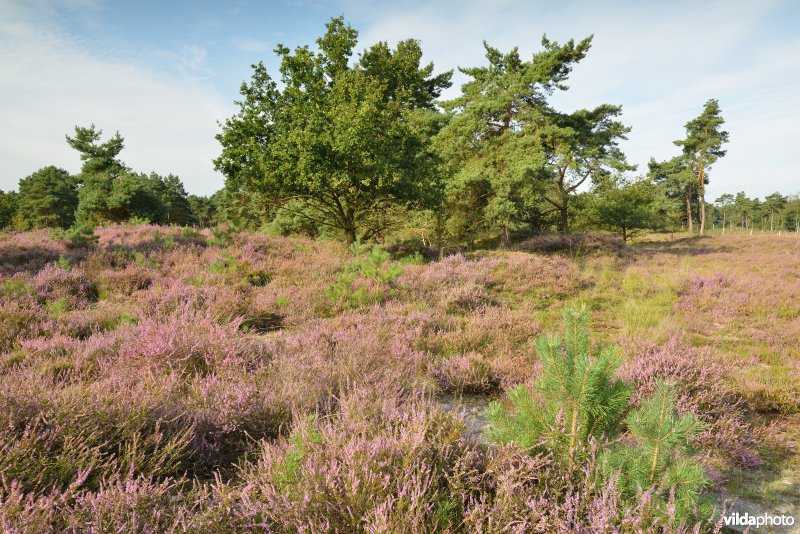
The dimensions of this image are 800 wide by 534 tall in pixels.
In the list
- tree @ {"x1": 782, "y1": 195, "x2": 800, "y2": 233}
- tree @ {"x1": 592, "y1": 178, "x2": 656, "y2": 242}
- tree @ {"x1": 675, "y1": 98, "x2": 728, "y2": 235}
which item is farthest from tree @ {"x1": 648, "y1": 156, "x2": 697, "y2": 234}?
tree @ {"x1": 782, "y1": 195, "x2": 800, "y2": 233}

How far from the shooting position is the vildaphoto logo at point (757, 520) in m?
2.10

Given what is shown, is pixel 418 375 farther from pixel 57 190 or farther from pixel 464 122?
pixel 57 190

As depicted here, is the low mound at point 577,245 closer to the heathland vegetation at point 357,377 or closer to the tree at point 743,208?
the heathland vegetation at point 357,377

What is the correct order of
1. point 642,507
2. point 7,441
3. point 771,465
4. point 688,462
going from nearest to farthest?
1. point 642,507
2. point 688,462
3. point 7,441
4. point 771,465

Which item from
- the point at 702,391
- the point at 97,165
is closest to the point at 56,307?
the point at 702,391

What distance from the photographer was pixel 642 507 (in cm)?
161

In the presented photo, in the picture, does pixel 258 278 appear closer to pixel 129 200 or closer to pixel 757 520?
pixel 757 520

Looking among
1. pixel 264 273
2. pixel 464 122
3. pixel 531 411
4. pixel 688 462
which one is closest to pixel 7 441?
pixel 531 411

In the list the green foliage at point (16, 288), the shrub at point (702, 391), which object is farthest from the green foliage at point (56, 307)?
the shrub at point (702, 391)

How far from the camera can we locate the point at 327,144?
11797 millimetres

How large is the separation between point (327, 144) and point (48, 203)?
188 feet

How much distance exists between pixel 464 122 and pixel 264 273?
16.9 metres

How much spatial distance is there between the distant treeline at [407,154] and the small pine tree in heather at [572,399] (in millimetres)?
10538

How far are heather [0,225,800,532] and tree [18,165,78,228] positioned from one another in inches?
2166
